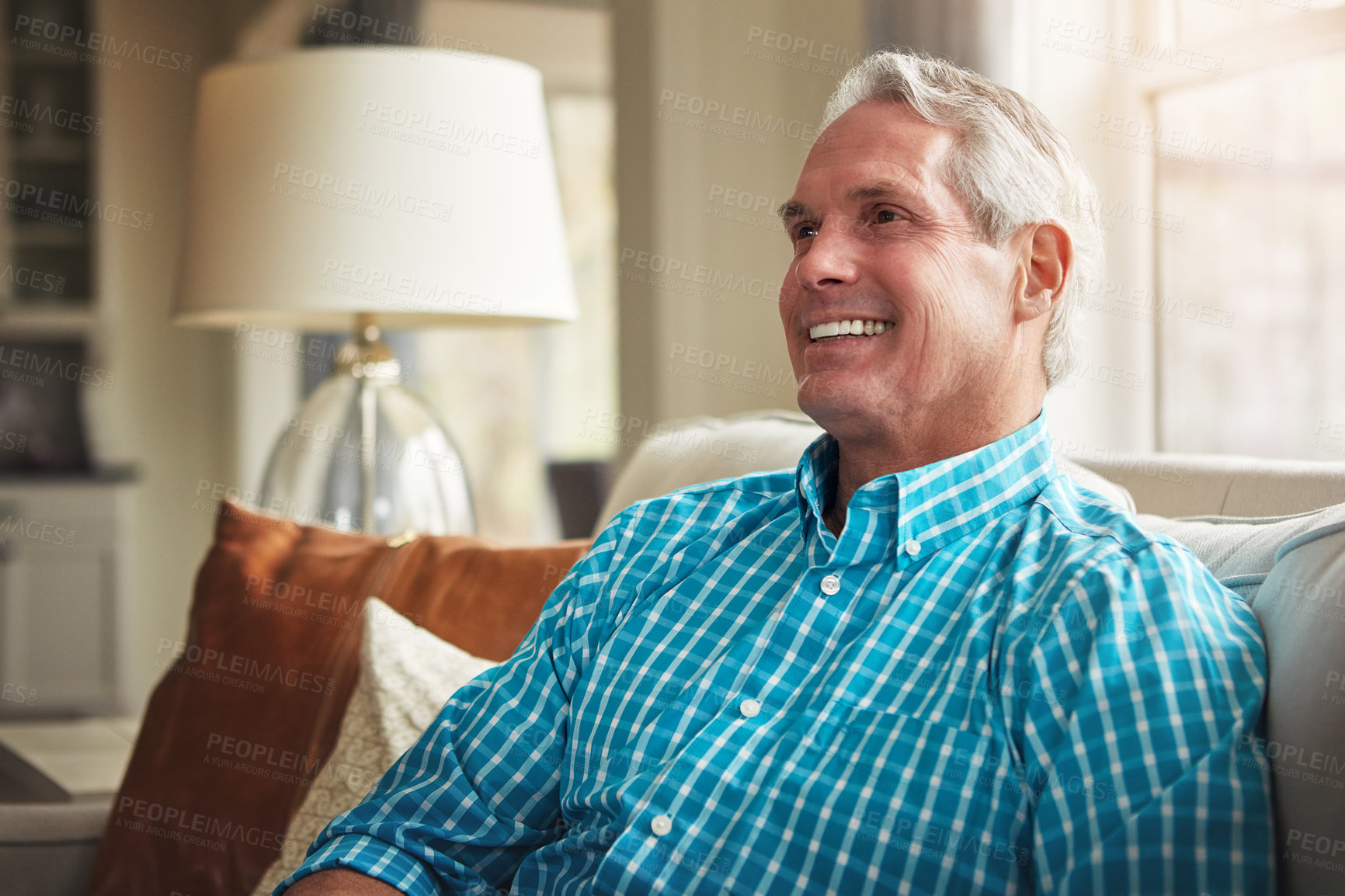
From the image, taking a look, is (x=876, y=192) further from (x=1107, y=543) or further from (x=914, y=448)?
(x=1107, y=543)

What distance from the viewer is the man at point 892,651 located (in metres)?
0.85

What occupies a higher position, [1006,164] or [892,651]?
[1006,164]

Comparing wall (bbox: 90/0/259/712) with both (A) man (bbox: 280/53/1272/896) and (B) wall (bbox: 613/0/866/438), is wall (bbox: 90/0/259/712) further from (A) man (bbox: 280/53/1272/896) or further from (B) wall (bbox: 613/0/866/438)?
(A) man (bbox: 280/53/1272/896)

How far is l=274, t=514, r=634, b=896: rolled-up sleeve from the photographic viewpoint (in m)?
1.10

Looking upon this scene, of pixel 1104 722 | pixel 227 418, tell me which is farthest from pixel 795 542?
pixel 227 418

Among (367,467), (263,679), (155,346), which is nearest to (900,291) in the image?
(263,679)

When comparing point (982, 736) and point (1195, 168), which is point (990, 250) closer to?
point (982, 736)

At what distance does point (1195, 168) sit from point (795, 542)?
1.16 m

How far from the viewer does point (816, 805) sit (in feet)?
3.11

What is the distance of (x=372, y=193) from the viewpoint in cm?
185

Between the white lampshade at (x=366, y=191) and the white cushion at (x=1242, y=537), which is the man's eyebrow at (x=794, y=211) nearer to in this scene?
the white cushion at (x=1242, y=537)

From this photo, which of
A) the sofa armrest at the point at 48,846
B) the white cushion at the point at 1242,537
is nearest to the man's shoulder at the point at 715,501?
the white cushion at the point at 1242,537

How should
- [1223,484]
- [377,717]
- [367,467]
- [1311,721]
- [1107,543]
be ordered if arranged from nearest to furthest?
[1311,721]
[1107,543]
[1223,484]
[377,717]
[367,467]

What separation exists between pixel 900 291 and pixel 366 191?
39.7 inches
